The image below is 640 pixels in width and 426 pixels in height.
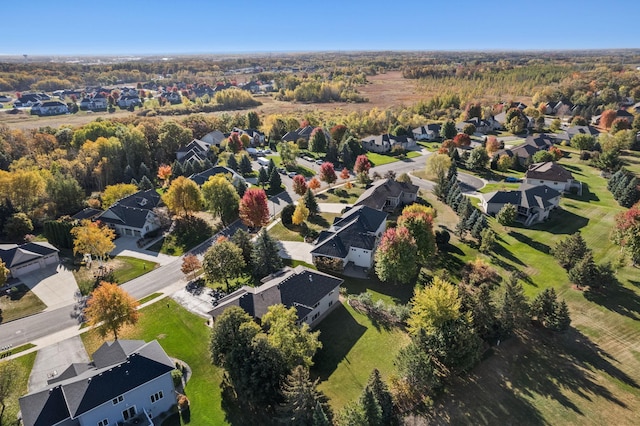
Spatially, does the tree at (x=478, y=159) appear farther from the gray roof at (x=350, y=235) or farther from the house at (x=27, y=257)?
the house at (x=27, y=257)

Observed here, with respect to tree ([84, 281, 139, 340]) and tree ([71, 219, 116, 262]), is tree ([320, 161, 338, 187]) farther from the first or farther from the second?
tree ([84, 281, 139, 340])

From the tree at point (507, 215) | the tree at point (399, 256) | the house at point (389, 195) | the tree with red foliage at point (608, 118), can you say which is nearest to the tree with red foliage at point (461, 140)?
the house at point (389, 195)

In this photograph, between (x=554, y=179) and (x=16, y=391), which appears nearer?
(x=16, y=391)

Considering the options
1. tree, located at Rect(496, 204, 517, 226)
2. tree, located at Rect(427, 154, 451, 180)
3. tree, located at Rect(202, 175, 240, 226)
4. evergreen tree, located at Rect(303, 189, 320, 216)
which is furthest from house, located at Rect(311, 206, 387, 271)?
tree, located at Rect(427, 154, 451, 180)

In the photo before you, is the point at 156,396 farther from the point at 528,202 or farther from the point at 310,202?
the point at 528,202

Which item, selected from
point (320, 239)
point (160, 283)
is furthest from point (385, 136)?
point (160, 283)

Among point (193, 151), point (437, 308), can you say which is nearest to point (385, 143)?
point (193, 151)
